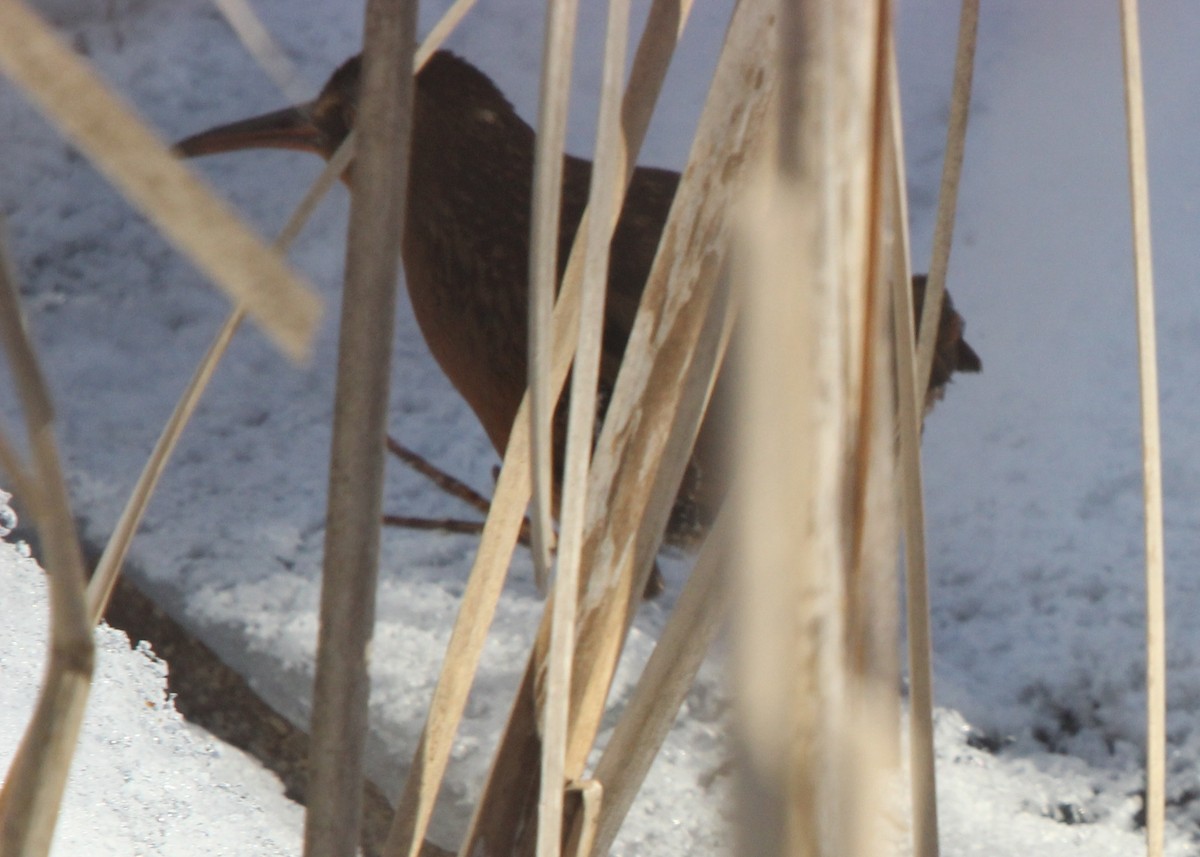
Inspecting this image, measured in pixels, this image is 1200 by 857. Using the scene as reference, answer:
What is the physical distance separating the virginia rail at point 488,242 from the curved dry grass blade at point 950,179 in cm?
49

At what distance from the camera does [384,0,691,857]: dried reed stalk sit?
450 mm

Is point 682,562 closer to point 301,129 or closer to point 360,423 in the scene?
point 301,129

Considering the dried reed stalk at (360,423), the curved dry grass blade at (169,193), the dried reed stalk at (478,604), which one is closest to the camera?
the curved dry grass blade at (169,193)

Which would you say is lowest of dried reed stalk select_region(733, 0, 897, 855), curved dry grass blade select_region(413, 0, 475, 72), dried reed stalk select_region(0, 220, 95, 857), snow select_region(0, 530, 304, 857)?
snow select_region(0, 530, 304, 857)

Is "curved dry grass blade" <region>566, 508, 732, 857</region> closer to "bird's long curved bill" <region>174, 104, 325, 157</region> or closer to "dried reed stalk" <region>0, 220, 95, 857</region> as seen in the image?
"dried reed stalk" <region>0, 220, 95, 857</region>

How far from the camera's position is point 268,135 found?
4.40ft

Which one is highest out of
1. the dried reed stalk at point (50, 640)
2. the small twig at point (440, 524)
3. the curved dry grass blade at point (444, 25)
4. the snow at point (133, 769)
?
the curved dry grass blade at point (444, 25)

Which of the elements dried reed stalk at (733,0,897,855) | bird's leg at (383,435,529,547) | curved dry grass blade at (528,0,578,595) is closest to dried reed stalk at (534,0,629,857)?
curved dry grass blade at (528,0,578,595)

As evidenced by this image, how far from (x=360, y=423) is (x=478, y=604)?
0.40 ft

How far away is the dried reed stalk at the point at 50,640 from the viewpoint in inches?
11.1

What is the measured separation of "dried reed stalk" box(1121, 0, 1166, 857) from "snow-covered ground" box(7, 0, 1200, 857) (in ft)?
1.35

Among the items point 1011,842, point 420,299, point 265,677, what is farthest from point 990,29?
point 265,677

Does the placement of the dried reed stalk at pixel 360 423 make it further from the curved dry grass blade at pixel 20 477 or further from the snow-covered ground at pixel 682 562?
the snow-covered ground at pixel 682 562

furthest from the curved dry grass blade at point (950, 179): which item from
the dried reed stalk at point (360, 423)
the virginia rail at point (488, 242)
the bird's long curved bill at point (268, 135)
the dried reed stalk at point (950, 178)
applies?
the bird's long curved bill at point (268, 135)
